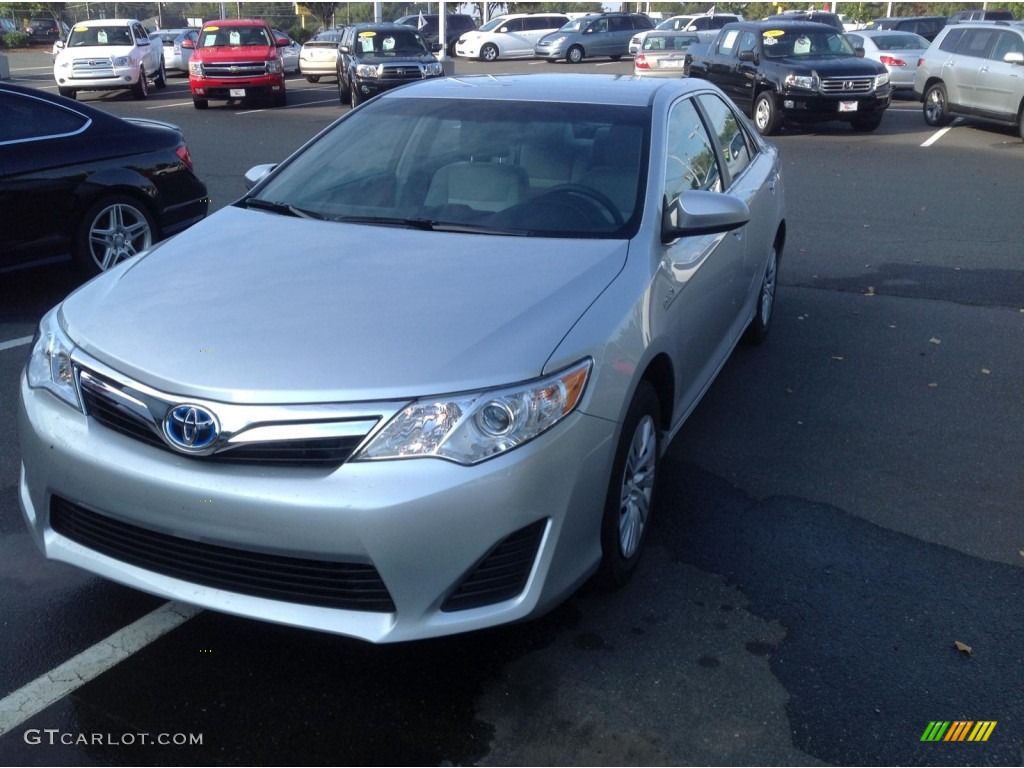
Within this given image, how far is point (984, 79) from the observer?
55.9 feet

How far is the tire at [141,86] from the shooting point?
24.2m

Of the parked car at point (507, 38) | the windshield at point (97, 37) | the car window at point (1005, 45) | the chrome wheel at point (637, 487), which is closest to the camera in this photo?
the chrome wheel at point (637, 487)

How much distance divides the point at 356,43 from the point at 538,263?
20.6 m

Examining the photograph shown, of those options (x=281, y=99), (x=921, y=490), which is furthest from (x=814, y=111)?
(x=921, y=490)

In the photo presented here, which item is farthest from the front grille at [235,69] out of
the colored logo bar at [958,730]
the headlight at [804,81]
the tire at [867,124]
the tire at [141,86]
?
the colored logo bar at [958,730]

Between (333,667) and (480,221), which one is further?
(480,221)

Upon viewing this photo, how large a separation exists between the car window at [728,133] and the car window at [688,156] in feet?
0.74

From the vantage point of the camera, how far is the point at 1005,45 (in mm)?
16734

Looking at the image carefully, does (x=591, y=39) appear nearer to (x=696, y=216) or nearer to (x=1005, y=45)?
(x=1005, y=45)

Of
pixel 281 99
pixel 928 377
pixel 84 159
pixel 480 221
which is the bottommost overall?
pixel 281 99

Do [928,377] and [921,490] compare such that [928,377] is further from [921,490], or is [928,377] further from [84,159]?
[84,159]

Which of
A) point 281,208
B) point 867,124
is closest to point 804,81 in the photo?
point 867,124

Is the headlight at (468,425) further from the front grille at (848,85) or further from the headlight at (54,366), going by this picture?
the front grille at (848,85)

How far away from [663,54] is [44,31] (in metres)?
38.1
